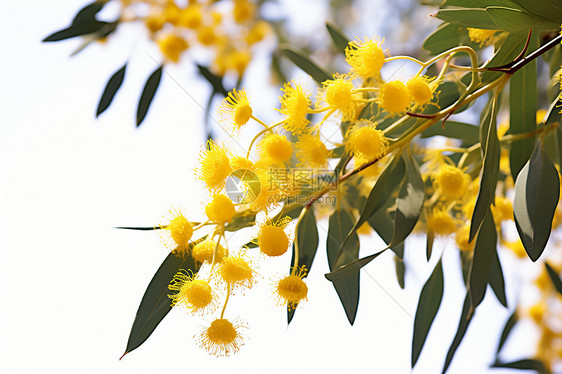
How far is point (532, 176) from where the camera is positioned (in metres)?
0.69

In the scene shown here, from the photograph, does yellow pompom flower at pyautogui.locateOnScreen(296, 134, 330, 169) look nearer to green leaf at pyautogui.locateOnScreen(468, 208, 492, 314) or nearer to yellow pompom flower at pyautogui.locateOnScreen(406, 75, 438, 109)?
yellow pompom flower at pyautogui.locateOnScreen(406, 75, 438, 109)

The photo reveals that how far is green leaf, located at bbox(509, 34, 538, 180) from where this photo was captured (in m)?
0.87

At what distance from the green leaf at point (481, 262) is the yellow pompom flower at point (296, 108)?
1.12 ft

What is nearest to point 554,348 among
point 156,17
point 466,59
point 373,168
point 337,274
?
point 466,59

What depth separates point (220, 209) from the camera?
64 centimetres

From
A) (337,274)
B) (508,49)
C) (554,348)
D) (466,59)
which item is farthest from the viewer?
(554,348)

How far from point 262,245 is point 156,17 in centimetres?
120

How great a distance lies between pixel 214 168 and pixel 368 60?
11.1 inches

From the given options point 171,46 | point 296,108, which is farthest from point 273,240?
point 171,46

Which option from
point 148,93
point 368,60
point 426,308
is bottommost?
point 426,308

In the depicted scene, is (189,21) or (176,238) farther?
(189,21)

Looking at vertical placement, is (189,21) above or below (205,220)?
above

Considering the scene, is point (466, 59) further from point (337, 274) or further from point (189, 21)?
point (189, 21)

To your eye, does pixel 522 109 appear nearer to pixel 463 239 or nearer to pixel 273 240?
pixel 463 239
